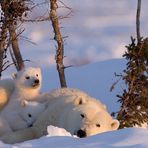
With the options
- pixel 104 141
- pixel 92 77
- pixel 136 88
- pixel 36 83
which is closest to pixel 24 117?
pixel 36 83

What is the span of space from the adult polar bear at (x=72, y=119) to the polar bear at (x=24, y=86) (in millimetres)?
617

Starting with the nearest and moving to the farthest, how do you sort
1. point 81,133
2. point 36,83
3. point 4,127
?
1. point 81,133
2. point 4,127
3. point 36,83

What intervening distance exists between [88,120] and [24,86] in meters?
1.59

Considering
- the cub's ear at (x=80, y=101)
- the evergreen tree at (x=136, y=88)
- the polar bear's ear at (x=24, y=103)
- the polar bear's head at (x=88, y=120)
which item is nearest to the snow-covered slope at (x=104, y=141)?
the polar bear's head at (x=88, y=120)

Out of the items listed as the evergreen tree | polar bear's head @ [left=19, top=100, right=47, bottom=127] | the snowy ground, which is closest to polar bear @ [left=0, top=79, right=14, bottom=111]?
polar bear's head @ [left=19, top=100, right=47, bottom=127]

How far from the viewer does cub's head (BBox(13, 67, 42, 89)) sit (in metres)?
7.80

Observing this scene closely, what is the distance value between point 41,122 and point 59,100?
15.5 inches

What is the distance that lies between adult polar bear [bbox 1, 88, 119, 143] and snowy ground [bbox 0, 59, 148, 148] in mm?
1529

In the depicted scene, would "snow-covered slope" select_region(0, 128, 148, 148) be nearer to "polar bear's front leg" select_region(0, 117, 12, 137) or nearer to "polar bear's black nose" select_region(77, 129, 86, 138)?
"polar bear's black nose" select_region(77, 129, 86, 138)

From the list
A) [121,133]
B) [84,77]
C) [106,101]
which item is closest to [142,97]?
[121,133]

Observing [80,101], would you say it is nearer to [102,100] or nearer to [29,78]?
[29,78]

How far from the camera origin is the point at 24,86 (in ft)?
25.8

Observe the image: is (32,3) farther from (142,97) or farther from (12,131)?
(12,131)

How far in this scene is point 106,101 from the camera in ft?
49.0
